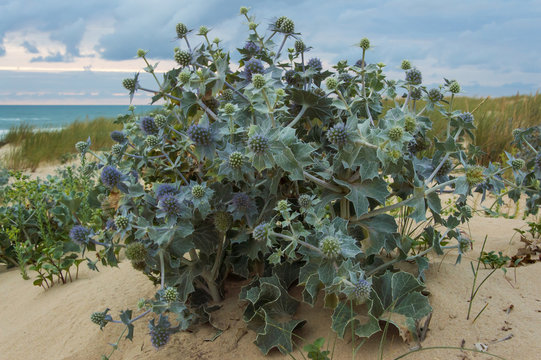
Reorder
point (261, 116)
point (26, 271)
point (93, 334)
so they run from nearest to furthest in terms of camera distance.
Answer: point (261, 116) < point (93, 334) < point (26, 271)

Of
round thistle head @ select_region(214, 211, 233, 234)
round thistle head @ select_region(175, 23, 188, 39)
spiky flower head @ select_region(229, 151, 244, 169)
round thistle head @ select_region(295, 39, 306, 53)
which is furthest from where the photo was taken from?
round thistle head @ select_region(295, 39, 306, 53)

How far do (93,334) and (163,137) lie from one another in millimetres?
1325

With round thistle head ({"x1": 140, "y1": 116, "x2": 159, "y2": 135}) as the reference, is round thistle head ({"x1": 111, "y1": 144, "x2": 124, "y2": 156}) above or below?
below

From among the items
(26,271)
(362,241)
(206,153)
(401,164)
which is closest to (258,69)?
(206,153)

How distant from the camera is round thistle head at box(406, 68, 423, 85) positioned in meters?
2.19

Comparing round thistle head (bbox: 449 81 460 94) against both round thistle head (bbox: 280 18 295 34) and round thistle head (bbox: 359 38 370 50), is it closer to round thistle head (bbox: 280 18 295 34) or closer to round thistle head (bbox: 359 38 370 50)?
round thistle head (bbox: 359 38 370 50)

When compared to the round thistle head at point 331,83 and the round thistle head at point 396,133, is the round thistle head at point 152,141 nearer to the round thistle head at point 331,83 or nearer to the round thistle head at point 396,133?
the round thistle head at point 331,83

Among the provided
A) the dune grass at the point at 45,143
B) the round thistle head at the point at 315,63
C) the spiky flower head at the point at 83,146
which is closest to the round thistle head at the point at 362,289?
the round thistle head at the point at 315,63

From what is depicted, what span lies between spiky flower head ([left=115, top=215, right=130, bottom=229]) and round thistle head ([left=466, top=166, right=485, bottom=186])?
5.06ft

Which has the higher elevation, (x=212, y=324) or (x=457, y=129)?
(x=457, y=129)

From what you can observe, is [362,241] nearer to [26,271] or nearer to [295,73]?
[295,73]

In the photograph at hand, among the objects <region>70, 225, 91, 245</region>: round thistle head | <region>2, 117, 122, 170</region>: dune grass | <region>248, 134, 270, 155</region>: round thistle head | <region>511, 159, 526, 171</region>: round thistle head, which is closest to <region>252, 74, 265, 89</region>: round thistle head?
<region>248, 134, 270, 155</region>: round thistle head

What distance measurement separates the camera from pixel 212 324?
7.33ft

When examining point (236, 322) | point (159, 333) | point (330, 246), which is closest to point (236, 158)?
point (330, 246)
